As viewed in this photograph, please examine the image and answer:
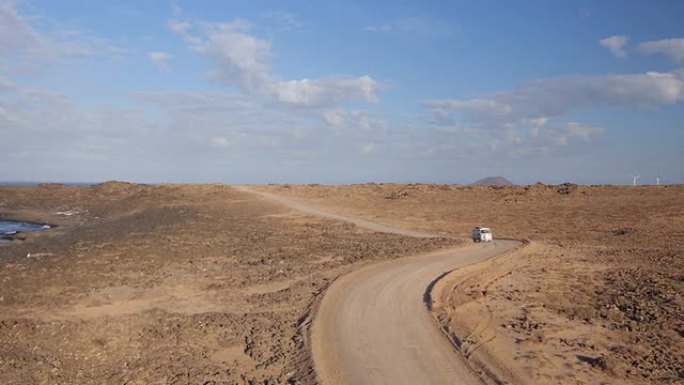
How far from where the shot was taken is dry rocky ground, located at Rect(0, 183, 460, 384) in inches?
504

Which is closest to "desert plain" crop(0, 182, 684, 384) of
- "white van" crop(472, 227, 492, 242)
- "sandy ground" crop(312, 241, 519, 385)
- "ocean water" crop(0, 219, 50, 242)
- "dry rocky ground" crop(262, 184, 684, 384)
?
"dry rocky ground" crop(262, 184, 684, 384)

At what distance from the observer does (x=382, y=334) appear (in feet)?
47.2

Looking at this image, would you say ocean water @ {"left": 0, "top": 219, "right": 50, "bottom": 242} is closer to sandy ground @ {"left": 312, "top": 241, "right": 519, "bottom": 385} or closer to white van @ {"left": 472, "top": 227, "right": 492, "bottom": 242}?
white van @ {"left": 472, "top": 227, "right": 492, "bottom": 242}

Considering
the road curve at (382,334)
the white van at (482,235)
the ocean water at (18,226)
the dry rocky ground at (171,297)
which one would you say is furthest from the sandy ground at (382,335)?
the ocean water at (18,226)

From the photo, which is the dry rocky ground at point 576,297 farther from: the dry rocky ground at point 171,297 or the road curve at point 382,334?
the dry rocky ground at point 171,297

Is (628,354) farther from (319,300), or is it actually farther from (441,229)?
(441,229)

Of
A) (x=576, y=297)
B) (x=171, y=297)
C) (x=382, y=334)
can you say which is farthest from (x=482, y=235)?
(x=171, y=297)

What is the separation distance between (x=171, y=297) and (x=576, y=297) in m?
14.6

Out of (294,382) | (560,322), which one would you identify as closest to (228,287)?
(294,382)

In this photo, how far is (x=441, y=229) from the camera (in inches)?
1564

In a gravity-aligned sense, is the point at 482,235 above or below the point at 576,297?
above

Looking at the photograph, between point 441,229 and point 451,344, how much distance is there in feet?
86.8

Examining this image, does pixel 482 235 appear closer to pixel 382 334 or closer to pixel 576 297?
pixel 576 297

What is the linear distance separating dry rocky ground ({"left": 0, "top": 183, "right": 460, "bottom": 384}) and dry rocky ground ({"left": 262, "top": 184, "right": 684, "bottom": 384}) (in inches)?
194
